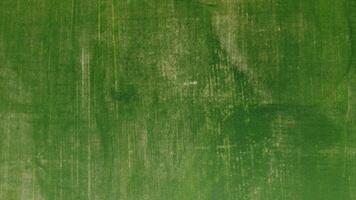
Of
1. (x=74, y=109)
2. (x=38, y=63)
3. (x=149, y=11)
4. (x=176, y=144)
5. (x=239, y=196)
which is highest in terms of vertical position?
(x=149, y=11)

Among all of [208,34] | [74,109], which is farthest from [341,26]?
[74,109]

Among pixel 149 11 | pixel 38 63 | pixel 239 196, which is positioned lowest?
pixel 239 196

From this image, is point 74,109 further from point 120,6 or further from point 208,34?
point 208,34

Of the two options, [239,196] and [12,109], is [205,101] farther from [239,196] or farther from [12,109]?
[12,109]

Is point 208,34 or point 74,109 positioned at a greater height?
point 208,34

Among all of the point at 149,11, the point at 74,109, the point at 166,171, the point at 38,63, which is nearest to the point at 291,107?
the point at 166,171

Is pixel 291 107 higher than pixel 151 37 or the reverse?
the reverse
